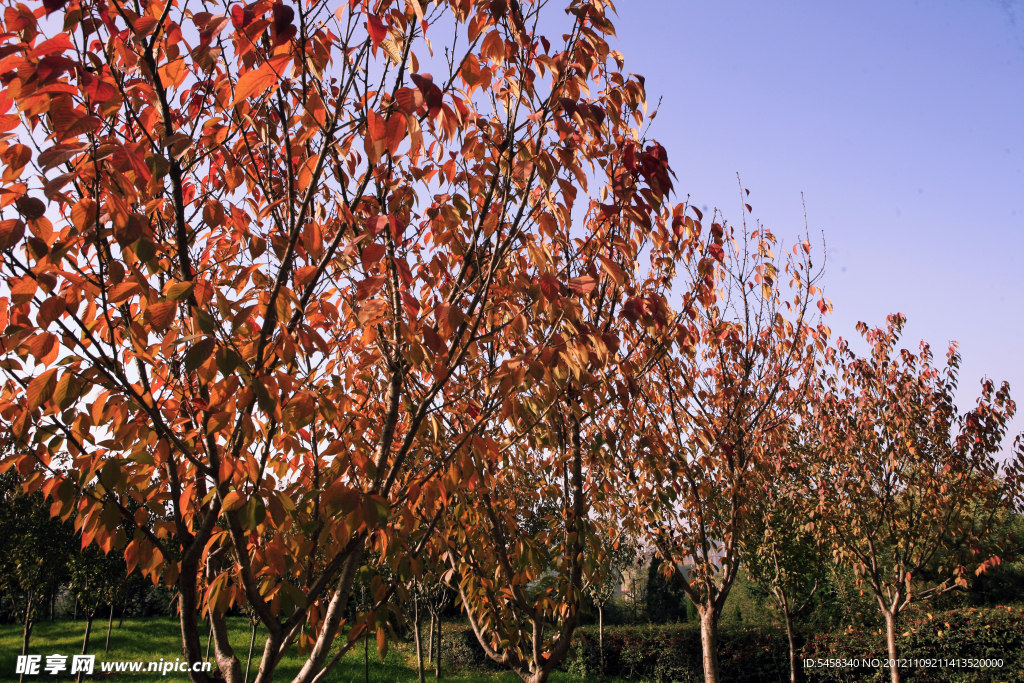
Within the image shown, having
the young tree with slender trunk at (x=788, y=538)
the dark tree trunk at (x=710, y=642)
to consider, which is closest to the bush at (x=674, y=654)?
the young tree with slender trunk at (x=788, y=538)

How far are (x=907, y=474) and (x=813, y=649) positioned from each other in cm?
557

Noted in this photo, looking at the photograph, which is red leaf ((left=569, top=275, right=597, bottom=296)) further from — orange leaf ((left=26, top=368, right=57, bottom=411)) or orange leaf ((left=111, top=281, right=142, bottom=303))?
orange leaf ((left=26, top=368, right=57, bottom=411))

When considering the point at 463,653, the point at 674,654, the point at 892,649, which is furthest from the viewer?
the point at 463,653

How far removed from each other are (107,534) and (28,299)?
2.13 ft

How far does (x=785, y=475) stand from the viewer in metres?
8.83

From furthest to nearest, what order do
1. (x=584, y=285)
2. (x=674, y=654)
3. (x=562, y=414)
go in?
1. (x=674, y=654)
2. (x=562, y=414)
3. (x=584, y=285)

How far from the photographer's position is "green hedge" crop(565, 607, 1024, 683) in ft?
32.6

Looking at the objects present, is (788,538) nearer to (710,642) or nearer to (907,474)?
(907,474)

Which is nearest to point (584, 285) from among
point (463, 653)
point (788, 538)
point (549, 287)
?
point (549, 287)

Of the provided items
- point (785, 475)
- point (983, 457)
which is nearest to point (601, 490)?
point (785, 475)

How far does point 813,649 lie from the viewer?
12086mm

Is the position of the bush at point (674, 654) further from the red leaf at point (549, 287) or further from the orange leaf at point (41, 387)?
the orange leaf at point (41, 387)

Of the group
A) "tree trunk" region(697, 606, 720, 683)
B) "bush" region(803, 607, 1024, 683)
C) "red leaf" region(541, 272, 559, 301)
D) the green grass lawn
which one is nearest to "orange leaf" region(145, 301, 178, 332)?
"red leaf" region(541, 272, 559, 301)

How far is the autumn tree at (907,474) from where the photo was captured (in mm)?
8219
